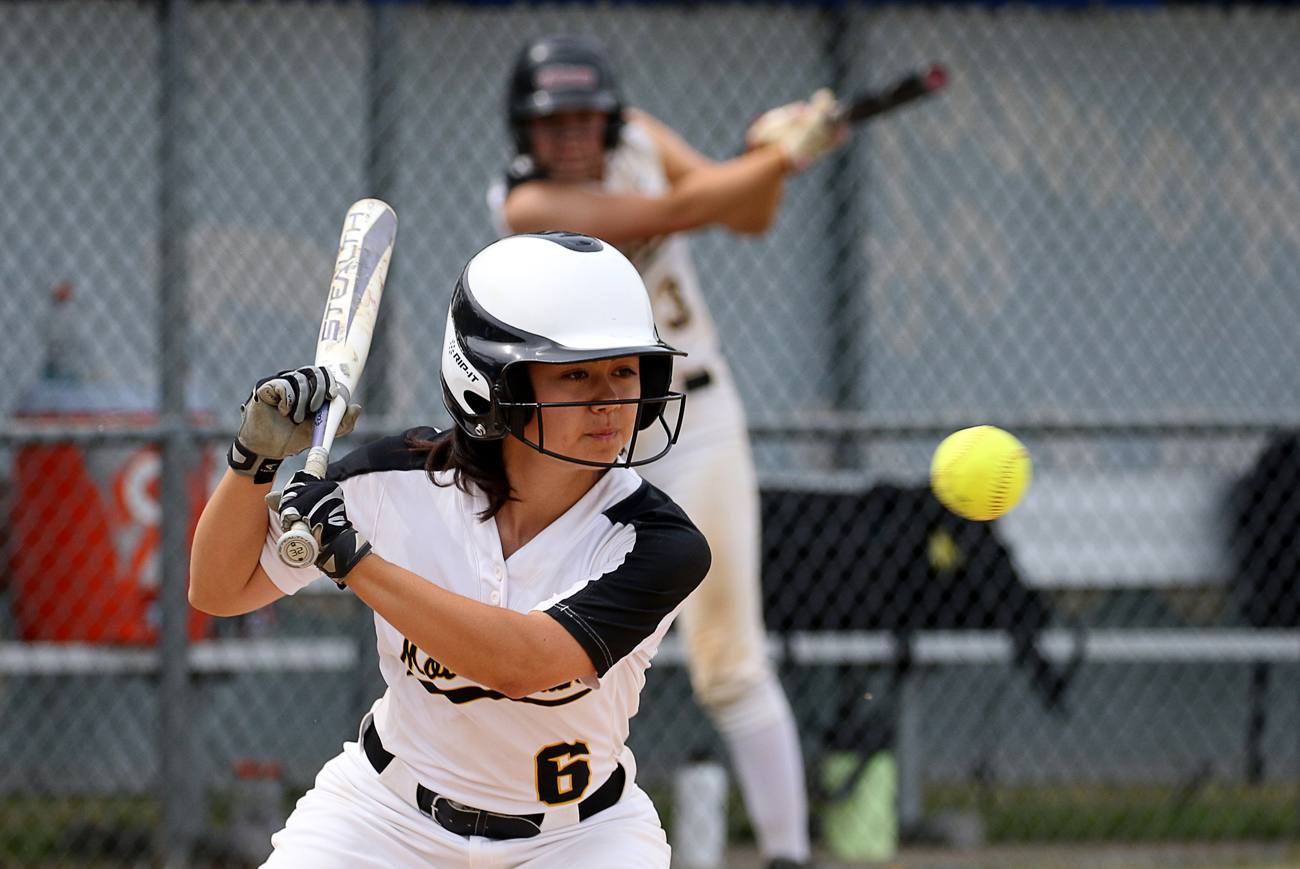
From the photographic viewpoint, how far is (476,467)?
6.70 ft

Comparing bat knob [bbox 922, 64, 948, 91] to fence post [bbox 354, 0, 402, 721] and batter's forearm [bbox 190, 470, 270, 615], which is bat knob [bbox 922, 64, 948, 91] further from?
batter's forearm [bbox 190, 470, 270, 615]

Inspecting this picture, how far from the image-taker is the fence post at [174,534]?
379 centimetres

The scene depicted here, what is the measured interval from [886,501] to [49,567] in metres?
2.45

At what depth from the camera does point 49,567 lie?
4.21m

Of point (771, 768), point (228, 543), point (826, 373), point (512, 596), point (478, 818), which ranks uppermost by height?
point (228, 543)

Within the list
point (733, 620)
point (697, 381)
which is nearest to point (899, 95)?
point (697, 381)

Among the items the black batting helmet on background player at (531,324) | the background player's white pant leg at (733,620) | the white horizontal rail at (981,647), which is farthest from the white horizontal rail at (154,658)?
the black batting helmet on background player at (531,324)

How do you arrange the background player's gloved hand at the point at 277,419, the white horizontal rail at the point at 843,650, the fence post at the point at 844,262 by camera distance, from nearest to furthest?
the background player's gloved hand at the point at 277,419
the white horizontal rail at the point at 843,650
the fence post at the point at 844,262

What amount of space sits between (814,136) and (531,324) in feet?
5.47

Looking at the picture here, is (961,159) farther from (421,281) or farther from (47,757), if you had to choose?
(47,757)

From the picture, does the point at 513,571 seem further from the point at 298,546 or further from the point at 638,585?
the point at 298,546

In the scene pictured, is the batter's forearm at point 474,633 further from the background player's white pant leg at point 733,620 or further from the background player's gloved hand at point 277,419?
the background player's white pant leg at point 733,620

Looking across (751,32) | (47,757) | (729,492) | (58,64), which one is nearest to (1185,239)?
(751,32)

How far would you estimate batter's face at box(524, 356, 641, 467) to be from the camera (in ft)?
6.25
